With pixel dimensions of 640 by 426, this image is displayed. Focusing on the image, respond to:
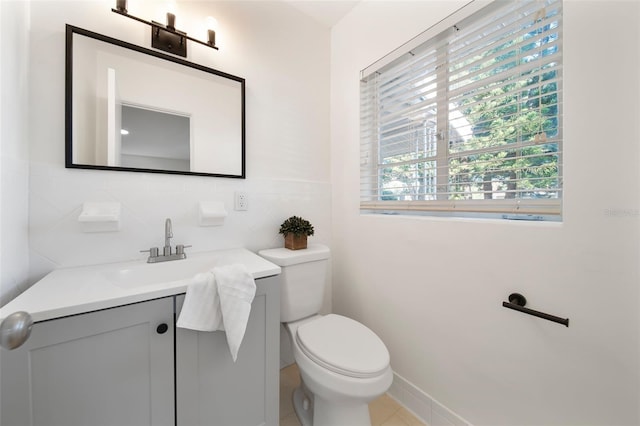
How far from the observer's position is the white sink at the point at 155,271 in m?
1.04

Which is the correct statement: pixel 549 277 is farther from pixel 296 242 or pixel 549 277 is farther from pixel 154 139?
pixel 154 139

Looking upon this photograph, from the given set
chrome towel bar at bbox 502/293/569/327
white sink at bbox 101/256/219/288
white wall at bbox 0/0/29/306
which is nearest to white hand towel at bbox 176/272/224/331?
white sink at bbox 101/256/219/288

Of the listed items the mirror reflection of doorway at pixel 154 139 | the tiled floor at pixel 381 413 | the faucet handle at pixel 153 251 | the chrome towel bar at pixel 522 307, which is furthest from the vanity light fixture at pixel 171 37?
the tiled floor at pixel 381 413

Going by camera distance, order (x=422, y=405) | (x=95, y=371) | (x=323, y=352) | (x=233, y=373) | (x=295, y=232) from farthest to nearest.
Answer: (x=295, y=232) < (x=422, y=405) < (x=323, y=352) < (x=233, y=373) < (x=95, y=371)

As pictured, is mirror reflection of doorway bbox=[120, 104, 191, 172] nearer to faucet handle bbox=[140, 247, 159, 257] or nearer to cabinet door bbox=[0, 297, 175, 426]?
faucet handle bbox=[140, 247, 159, 257]

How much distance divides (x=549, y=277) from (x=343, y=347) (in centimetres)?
85

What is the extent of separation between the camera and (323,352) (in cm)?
107

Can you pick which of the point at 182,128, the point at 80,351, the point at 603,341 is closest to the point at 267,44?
the point at 182,128

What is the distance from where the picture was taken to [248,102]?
4.87 ft

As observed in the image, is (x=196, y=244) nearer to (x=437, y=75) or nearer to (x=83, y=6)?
(x=83, y=6)

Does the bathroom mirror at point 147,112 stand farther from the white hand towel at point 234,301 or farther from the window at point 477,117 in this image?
the window at point 477,117

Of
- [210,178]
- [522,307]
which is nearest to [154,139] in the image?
[210,178]

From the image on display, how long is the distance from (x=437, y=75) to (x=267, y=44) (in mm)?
1050

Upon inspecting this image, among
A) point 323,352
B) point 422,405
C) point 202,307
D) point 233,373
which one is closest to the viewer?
point 202,307
